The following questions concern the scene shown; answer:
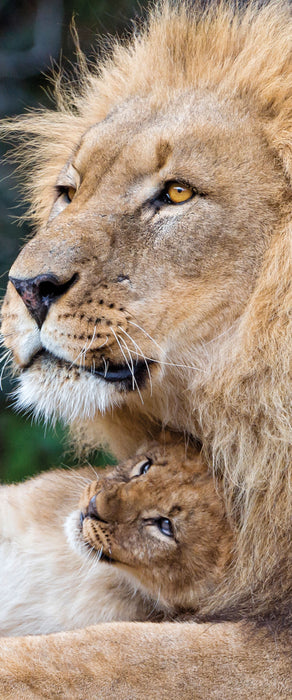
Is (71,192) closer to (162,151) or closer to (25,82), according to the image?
(162,151)

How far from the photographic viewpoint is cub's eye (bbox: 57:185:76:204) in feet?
6.31

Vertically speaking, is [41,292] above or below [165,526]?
Answer: above

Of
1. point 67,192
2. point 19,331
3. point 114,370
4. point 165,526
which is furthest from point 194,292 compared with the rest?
point 67,192

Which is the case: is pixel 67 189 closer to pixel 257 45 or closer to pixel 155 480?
pixel 257 45

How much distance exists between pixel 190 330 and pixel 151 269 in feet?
0.39

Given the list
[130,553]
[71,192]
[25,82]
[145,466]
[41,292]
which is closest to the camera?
[41,292]

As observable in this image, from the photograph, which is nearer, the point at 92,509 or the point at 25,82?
the point at 92,509

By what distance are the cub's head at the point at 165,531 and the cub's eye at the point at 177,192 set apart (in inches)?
17.8

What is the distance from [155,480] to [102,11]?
1.82 m

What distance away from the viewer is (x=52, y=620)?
186 centimetres

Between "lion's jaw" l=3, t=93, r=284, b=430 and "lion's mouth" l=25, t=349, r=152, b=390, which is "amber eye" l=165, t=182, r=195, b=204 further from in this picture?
"lion's mouth" l=25, t=349, r=152, b=390

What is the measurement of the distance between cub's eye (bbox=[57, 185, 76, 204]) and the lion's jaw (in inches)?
9.9

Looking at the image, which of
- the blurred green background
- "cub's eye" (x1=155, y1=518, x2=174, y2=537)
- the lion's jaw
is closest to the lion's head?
the lion's jaw

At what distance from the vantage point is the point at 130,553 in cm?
164
